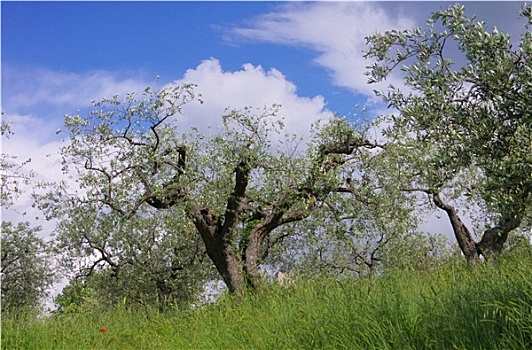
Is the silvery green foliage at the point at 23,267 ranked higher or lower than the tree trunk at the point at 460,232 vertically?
higher

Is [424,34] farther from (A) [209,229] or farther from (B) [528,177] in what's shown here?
(A) [209,229]

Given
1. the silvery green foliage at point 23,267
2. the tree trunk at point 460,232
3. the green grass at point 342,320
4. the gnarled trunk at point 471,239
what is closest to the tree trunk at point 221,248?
the green grass at point 342,320

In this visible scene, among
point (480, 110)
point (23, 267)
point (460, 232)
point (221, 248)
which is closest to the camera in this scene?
point (480, 110)

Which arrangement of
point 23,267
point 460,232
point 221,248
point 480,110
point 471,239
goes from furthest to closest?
point 23,267 → point 460,232 → point 471,239 → point 221,248 → point 480,110

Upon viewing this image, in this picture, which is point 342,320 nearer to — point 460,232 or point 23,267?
point 460,232

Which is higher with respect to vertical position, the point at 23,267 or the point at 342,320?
the point at 23,267

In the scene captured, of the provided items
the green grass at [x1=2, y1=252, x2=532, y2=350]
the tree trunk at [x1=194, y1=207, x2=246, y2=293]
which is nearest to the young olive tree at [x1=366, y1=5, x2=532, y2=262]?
the green grass at [x1=2, y1=252, x2=532, y2=350]

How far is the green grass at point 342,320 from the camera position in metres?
7.67

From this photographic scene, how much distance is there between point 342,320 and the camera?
364 inches

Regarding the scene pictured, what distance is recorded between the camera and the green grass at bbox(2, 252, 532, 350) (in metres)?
7.67

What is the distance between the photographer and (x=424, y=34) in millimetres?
9648

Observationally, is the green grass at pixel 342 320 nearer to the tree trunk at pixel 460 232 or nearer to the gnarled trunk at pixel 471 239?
the gnarled trunk at pixel 471 239

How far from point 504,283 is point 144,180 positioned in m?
11.1

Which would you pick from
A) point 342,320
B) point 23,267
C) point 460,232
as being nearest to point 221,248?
point 342,320
